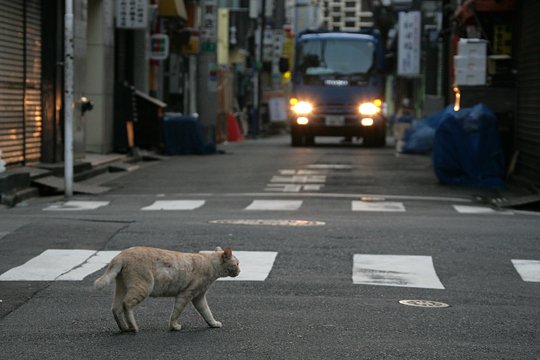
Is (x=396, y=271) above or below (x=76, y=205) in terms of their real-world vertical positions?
above

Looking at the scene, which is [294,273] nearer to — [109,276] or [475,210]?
[109,276]

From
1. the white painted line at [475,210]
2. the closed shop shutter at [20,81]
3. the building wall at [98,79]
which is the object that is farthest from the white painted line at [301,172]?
the white painted line at [475,210]

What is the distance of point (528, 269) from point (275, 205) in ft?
23.0

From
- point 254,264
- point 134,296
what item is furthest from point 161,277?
point 254,264

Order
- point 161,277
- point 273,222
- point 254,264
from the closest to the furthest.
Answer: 1. point 161,277
2. point 254,264
3. point 273,222

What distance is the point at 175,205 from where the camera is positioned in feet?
62.3

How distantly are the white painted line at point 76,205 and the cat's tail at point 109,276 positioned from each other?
32.9 ft

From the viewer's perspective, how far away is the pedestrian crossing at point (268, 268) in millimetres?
11328

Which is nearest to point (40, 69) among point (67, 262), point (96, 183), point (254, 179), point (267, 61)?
point (96, 183)

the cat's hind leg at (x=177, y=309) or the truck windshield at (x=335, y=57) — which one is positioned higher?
the truck windshield at (x=335, y=57)

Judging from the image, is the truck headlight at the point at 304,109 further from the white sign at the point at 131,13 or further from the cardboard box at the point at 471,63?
the cardboard box at the point at 471,63

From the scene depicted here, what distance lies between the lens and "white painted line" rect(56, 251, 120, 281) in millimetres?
11297

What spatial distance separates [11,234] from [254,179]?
10.9 meters

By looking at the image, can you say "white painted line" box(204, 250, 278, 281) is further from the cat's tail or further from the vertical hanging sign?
the vertical hanging sign
